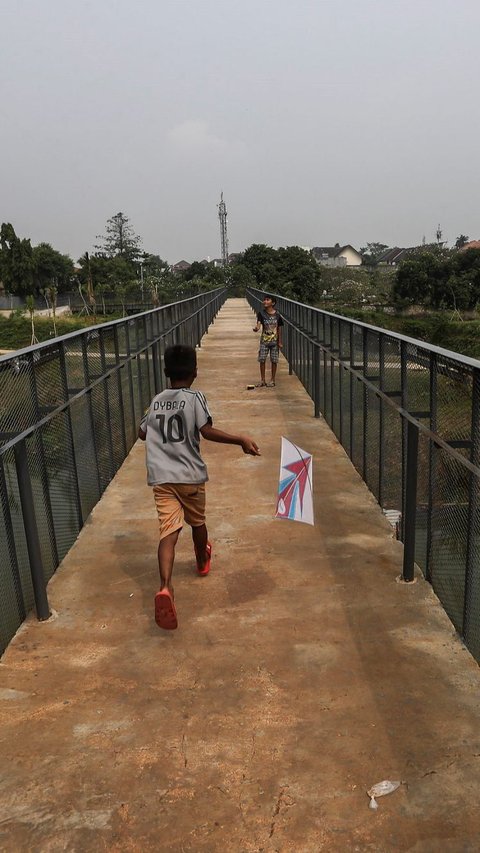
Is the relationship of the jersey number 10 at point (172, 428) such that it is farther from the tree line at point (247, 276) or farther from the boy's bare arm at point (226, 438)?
the tree line at point (247, 276)

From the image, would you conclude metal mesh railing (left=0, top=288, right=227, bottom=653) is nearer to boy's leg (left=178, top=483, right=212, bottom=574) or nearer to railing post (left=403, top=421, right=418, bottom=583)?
boy's leg (left=178, top=483, right=212, bottom=574)

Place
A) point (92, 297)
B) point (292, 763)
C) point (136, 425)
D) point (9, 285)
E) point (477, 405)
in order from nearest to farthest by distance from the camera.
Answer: point (292, 763), point (477, 405), point (136, 425), point (92, 297), point (9, 285)

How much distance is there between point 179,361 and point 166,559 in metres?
1.07

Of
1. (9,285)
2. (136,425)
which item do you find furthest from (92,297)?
(136,425)

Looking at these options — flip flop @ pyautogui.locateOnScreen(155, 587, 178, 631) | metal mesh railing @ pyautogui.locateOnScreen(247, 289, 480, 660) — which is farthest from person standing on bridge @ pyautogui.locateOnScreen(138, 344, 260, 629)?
metal mesh railing @ pyautogui.locateOnScreen(247, 289, 480, 660)

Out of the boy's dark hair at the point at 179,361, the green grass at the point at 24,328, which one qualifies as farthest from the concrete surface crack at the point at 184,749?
the green grass at the point at 24,328

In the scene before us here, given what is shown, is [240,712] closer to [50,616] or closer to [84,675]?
[84,675]

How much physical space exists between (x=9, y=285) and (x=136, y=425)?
76475mm

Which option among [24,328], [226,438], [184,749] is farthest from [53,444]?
[24,328]

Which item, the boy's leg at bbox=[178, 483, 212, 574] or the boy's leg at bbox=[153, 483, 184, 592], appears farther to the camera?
the boy's leg at bbox=[178, 483, 212, 574]

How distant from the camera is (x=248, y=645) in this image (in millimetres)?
3457

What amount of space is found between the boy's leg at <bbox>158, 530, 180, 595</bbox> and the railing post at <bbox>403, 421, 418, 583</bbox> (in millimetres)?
1372

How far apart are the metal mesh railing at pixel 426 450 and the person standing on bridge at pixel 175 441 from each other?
41.2 inches

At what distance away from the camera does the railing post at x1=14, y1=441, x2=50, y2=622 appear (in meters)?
3.59
